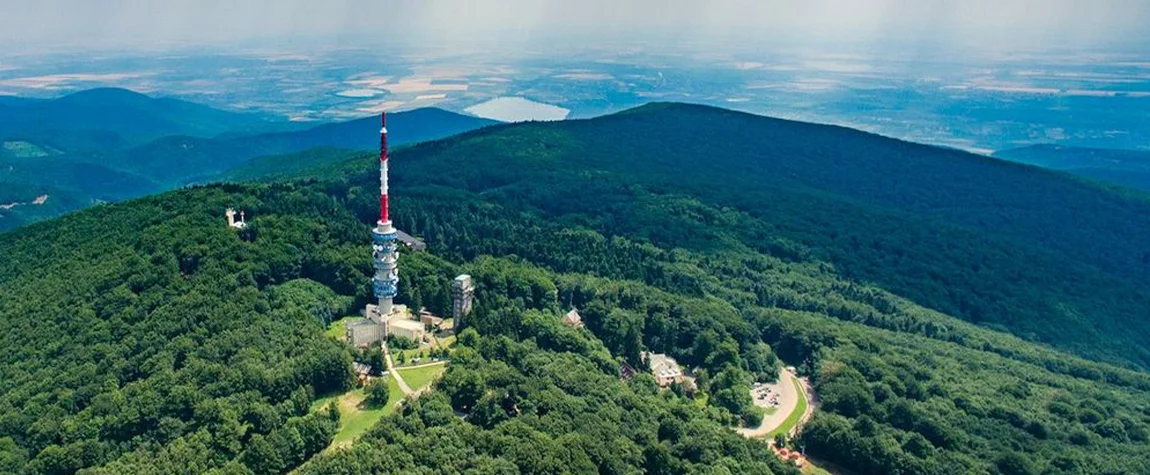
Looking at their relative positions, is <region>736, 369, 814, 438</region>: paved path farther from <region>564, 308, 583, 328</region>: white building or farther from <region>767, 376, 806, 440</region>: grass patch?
<region>564, 308, 583, 328</region>: white building

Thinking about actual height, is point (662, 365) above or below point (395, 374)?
below

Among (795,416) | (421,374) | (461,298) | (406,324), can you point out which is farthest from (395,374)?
(795,416)

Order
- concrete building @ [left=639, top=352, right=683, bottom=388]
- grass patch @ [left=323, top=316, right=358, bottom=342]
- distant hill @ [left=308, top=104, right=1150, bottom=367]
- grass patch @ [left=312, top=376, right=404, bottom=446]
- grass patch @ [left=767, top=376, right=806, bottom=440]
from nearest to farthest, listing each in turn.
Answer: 1. grass patch @ [left=312, top=376, right=404, bottom=446]
2. grass patch @ [left=767, top=376, right=806, bottom=440]
3. grass patch @ [left=323, top=316, right=358, bottom=342]
4. concrete building @ [left=639, top=352, right=683, bottom=388]
5. distant hill @ [left=308, top=104, right=1150, bottom=367]

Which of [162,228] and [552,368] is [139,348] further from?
[552,368]

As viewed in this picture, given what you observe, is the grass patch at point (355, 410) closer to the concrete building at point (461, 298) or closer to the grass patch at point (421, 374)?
the grass patch at point (421, 374)

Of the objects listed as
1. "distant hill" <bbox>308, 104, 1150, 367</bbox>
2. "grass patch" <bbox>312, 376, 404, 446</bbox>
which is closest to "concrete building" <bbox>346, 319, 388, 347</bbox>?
"grass patch" <bbox>312, 376, 404, 446</bbox>

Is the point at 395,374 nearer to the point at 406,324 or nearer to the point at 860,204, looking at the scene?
the point at 406,324

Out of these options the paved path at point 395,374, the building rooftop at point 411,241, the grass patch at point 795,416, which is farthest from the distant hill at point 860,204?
the grass patch at point 795,416
